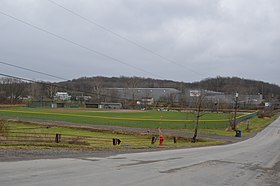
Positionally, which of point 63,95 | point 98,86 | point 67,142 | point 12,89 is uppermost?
point 98,86

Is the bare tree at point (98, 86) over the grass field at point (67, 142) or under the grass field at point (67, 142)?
over

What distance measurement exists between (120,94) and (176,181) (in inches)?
5955

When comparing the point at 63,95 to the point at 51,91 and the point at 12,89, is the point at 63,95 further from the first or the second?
the point at 12,89

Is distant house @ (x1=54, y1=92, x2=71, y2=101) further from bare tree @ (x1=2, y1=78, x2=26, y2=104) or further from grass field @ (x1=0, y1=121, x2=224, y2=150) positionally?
grass field @ (x1=0, y1=121, x2=224, y2=150)

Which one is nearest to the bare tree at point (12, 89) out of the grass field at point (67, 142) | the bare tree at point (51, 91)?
the bare tree at point (51, 91)

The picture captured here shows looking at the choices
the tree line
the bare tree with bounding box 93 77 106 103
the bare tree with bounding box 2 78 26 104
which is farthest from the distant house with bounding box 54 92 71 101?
the bare tree with bounding box 2 78 26 104

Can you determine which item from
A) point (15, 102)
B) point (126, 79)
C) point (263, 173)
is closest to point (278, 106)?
point (126, 79)

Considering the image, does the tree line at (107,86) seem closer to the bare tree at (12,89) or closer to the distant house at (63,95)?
the bare tree at (12,89)

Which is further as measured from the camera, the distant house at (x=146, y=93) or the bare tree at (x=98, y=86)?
the distant house at (x=146, y=93)

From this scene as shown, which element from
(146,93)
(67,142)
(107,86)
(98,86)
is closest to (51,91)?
(98,86)

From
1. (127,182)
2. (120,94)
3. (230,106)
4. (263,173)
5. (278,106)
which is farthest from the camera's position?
(278,106)

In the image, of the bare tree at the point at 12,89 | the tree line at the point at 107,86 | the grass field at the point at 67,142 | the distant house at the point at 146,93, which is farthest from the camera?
the distant house at the point at 146,93

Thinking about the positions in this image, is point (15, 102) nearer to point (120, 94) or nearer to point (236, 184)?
point (120, 94)

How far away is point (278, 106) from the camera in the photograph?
179875 millimetres
